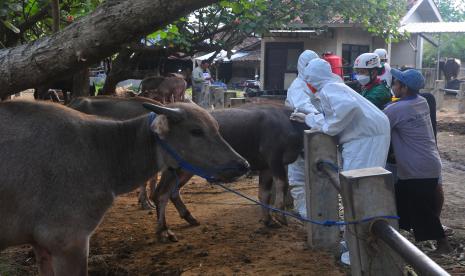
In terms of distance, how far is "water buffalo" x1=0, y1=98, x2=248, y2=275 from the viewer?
3672mm

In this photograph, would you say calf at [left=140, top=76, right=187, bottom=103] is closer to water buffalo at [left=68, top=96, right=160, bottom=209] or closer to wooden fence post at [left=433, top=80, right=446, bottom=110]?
water buffalo at [left=68, top=96, right=160, bottom=209]

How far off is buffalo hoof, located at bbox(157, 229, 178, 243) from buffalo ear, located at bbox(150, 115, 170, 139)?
2633mm

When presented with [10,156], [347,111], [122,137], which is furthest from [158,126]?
[347,111]

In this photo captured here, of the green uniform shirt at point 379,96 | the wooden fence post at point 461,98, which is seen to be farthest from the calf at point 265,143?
the wooden fence post at point 461,98

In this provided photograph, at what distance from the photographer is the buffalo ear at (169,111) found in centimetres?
414

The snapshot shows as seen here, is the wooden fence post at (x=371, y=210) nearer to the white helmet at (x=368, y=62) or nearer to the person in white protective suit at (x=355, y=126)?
the person in white protective suit at (x=355, y=126)

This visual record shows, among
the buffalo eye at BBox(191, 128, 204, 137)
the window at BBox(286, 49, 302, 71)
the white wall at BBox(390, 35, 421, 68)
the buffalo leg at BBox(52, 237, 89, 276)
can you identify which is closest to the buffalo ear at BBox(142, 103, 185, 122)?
the buffalo eye at BBox(191, 128, 204, 137)

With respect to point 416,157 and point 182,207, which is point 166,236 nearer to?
point 182,207

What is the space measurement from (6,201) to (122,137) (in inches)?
39.6

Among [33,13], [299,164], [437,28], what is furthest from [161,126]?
[437,28]

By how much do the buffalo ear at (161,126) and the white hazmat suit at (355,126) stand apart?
173cm

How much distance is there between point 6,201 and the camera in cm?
366

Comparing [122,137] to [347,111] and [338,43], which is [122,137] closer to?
[347,111]

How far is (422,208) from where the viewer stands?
5562 millimetres
